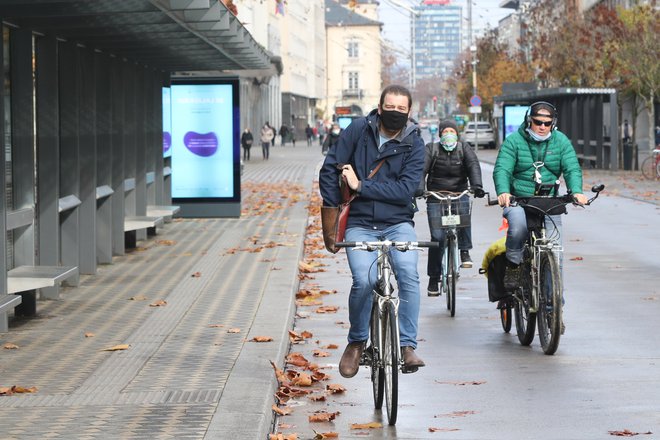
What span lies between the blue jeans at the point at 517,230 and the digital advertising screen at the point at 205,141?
13.1 m

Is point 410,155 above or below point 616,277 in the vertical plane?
above

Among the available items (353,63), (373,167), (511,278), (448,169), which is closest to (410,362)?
(373,167)

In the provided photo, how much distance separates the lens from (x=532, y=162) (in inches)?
399

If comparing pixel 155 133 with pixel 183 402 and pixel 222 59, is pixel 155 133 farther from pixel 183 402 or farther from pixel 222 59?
pixel 183 402

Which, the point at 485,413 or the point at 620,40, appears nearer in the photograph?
the point at 485,413

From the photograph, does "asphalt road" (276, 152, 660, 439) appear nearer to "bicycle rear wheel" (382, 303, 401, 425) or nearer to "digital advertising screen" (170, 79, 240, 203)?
"bicycle rear wheel" (382, 303, 401, 425)

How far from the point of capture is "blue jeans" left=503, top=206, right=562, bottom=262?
10.1 meters

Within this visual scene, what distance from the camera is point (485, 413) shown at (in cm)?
776

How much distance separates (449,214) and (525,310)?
8.64ft

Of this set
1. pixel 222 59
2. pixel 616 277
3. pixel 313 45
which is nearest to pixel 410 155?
pixel 616 277

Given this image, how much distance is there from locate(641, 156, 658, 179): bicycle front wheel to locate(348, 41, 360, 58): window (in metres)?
138

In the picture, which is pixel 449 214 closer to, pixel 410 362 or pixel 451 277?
pixel 451 277

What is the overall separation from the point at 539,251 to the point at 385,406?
2367 millimetres

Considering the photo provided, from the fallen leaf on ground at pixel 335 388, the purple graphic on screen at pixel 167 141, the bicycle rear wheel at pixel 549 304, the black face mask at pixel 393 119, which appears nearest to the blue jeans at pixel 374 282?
the black face mask at pixel 393 119
